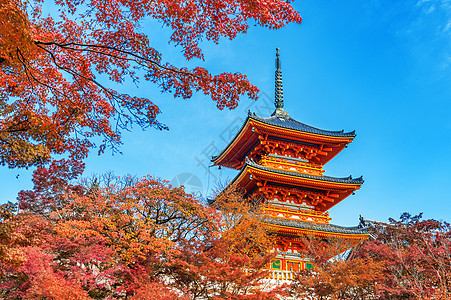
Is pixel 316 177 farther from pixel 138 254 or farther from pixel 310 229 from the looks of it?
pixel 138 254

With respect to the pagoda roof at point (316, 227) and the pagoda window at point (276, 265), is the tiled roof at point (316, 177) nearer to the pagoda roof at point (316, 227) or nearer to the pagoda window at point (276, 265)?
the pagoda roof at point (316, 227)

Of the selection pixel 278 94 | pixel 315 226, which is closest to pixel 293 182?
pixel 315 226

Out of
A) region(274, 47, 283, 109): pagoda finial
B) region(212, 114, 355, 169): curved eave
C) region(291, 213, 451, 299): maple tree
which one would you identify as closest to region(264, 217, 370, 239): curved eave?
region(291, 213, 451, 299): maple tree

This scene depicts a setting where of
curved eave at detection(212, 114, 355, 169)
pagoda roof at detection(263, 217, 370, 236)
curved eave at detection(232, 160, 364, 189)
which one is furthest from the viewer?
curved eave at detection(212, 114, 355, 169)

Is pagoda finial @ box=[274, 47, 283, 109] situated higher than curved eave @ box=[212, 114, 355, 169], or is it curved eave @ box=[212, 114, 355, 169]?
pagoda finial @ box=[274, 47, 283, 109]

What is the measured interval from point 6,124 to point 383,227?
45.4 ft

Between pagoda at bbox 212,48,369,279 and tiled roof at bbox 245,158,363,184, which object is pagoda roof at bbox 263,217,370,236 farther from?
tiled roof at bbox 245,158,363,184

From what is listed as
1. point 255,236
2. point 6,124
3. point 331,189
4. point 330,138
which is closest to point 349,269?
point 255,236

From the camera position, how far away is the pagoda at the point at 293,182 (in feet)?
52.6

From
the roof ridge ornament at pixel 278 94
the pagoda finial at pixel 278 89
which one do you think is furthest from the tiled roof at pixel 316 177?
the pagoda finial at pixel 278 89

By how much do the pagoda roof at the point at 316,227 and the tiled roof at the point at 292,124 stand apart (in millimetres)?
4706

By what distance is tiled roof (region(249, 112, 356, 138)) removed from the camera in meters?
18.2

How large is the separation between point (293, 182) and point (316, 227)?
238cm

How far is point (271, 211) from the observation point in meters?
16.7
